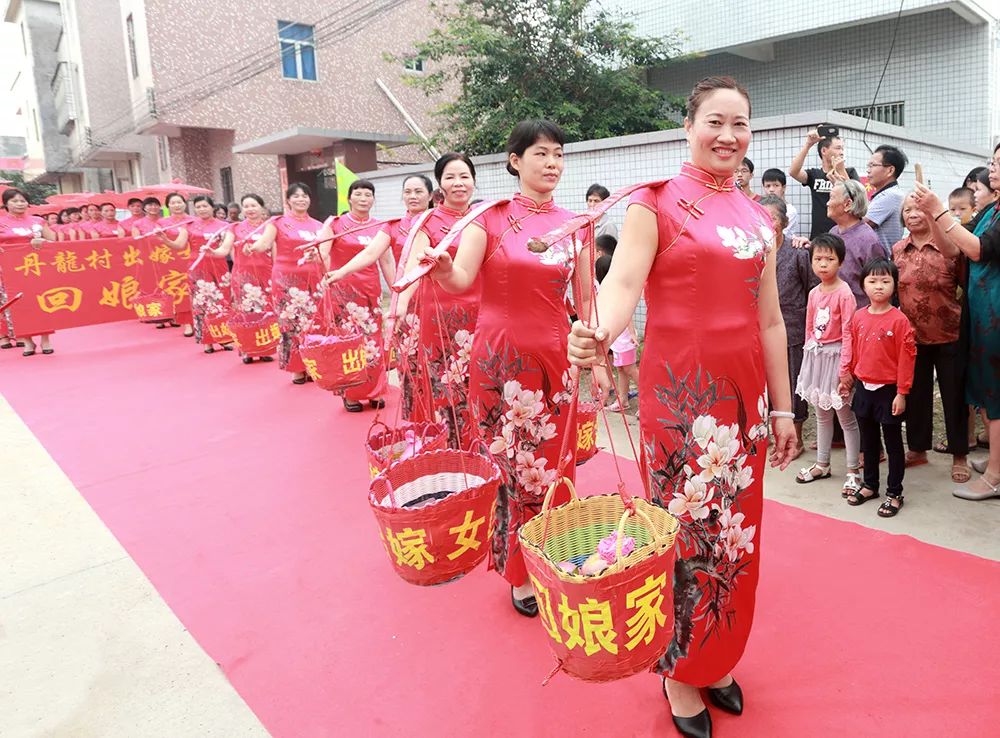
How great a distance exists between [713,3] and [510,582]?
7893 mm

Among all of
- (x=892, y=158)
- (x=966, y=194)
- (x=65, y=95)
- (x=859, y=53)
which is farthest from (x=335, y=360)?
(x=65, y=95)

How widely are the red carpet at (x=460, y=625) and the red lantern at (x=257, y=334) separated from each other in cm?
130

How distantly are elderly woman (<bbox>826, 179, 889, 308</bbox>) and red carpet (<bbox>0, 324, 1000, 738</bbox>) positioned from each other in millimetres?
1073

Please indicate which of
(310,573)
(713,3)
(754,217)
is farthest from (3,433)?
(713,3)

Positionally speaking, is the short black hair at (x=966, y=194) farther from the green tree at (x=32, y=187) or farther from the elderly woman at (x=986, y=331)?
the green tree at (x=32, y=187)

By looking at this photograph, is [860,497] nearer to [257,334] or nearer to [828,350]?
[828,350]

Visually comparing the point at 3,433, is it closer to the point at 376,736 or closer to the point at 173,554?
the point at 173,554

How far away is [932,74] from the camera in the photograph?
7.34 metres

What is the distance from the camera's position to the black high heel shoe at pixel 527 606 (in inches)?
85.8

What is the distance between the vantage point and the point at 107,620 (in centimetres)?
227

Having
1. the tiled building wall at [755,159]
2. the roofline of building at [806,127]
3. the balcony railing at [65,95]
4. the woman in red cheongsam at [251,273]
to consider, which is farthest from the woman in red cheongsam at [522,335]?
the balcony railing at [65,95]

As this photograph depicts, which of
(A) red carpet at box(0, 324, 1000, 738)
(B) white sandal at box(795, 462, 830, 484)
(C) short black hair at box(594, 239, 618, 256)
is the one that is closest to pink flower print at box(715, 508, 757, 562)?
(A) red carpet at box(0, 324, 1000, 738)

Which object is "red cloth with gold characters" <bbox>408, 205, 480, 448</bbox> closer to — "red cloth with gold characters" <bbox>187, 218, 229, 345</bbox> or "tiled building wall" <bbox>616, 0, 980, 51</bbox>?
"red cloth with gold characters" <bbox>187, 218, 229, 345</bbox>

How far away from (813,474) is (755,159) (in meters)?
2.64
